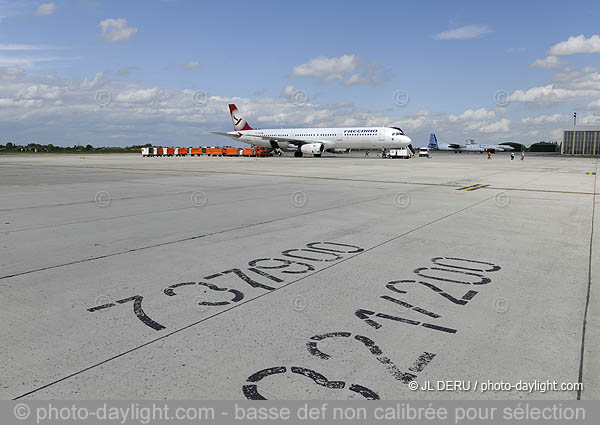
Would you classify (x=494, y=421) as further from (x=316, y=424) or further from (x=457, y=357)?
(x=316, y=424)

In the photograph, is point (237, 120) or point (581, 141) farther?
point (581, 141)

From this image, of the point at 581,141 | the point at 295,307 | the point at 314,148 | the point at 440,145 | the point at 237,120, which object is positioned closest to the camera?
the point at 295,307

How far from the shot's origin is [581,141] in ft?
392

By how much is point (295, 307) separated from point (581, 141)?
456ft

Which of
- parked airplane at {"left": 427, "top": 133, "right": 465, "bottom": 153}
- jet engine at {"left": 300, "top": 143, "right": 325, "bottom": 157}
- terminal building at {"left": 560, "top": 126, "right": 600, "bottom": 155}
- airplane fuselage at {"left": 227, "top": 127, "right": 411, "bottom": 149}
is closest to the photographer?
airplane fuselage at {"left": 227, "top": 127, "right": 411, "bottom": 149}

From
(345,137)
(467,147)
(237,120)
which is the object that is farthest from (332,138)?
(467,147)

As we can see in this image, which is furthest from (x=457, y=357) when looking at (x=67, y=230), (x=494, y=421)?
(x=67, y=230)

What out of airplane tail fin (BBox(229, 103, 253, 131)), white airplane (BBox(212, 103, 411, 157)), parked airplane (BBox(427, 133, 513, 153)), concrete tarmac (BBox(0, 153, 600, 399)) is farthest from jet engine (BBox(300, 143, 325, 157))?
parked airplane (BBox(427, 133, 513, 153))

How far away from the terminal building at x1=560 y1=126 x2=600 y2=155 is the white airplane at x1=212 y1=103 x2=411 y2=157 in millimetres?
84947

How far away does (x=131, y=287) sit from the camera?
215 inches

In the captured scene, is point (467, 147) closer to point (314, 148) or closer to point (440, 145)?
point (440, 145)

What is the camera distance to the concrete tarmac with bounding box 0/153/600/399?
338 centimetres

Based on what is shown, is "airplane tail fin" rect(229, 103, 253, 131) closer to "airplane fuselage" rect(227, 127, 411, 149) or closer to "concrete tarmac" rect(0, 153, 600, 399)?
"airplane fuselage" rect(227, 127, 411, 149)

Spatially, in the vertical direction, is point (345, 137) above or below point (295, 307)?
above
